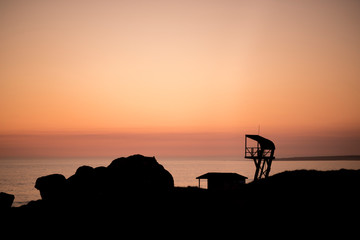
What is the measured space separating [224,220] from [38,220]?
18484 millimetres

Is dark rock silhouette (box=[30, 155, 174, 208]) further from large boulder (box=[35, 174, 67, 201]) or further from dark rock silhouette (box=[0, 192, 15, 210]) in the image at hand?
dark rock silhouette (box=[0, 192, 15, 210])

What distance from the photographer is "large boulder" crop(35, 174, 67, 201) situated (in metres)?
35.8

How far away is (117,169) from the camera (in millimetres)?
35531

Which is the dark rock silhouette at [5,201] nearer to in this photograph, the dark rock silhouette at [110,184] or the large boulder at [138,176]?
the dark rock silhouette at [110,184]

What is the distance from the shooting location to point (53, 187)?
36.0m

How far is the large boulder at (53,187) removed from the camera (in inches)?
1409

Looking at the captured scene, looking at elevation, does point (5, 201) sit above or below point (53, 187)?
below

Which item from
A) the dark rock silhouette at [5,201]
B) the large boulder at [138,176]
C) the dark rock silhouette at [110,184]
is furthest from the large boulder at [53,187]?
the dark rock silhouette at [5,201]

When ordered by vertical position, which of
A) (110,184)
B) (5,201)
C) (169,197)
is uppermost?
(110,184)

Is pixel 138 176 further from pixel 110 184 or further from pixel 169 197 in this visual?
pixel 169 197

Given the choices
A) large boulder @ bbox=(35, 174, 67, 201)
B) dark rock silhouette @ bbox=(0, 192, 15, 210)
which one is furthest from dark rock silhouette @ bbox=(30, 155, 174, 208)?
Result: dark rock silhouette @ bbox=(0, 192, 15, 210)

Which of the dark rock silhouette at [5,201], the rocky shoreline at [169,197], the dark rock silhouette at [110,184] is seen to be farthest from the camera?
the dark rock silhouette at [5,201]

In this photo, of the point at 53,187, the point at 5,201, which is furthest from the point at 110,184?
the point at 5,201

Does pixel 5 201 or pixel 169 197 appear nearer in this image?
pixel 169 197
